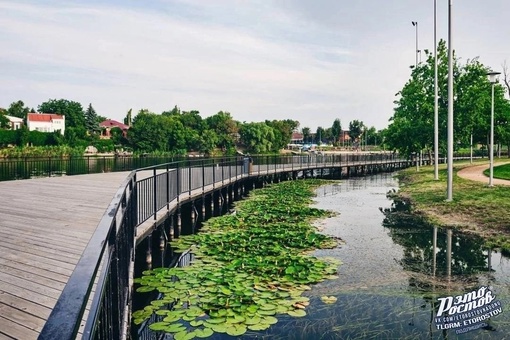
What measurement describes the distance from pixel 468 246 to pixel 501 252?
81cm

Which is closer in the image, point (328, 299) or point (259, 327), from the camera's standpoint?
point (259, 327)

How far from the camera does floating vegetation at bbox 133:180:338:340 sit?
18.1 feet

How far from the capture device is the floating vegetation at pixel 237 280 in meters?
5.52

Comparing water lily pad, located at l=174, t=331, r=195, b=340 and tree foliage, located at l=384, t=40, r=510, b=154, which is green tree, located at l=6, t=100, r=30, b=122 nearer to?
tree foliage, located at l=384, t=40, r=510, b=154

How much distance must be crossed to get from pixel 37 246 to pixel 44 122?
96.1 m

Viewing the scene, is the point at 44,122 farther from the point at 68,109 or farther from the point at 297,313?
the point at 297,313

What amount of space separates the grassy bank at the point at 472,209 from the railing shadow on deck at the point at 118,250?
805 centimetres

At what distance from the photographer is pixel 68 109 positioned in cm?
9888

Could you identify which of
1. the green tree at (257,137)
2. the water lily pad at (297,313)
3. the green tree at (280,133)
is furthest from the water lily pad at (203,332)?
the green tree at (280,133)

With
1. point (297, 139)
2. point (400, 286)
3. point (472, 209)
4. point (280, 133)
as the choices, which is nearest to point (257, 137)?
point (280, 133)

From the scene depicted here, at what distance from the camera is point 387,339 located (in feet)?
17.1

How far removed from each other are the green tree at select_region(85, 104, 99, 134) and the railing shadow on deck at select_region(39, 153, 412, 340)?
247ft

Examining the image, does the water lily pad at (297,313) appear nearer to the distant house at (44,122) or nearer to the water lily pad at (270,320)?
the water lily pad at (270,320)

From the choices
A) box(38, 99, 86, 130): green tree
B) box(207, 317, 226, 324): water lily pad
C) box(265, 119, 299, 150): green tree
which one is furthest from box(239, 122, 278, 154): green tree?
box(207, 317, 226, 324): water lily pad
